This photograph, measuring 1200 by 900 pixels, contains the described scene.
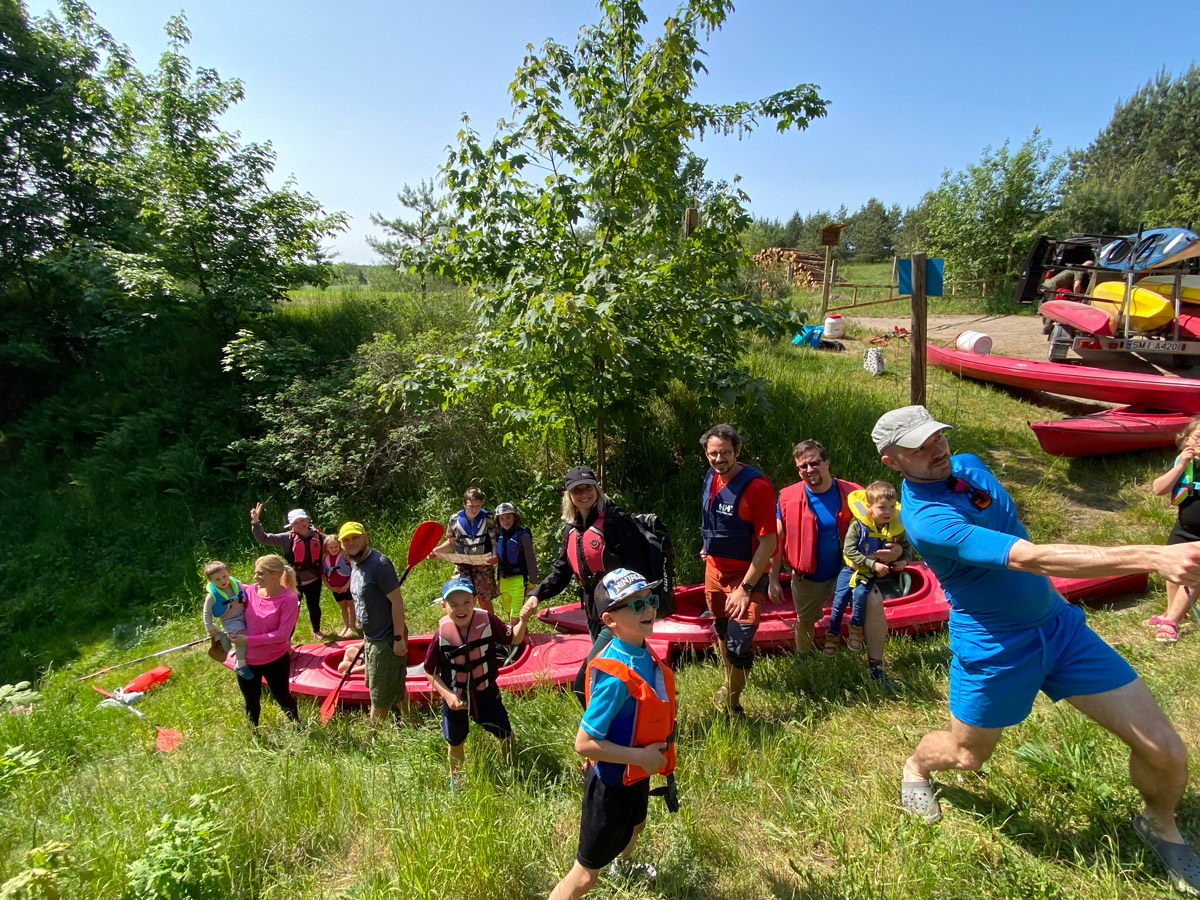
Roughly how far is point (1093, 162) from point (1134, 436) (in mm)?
44972

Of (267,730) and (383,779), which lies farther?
(267,730)

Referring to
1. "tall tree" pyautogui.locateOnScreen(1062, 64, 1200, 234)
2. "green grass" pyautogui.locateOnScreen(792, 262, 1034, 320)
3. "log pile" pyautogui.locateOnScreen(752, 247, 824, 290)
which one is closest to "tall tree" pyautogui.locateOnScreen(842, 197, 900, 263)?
"tall tree" pyautogui.locateOnScreen(1062, 64, 1200, 234)

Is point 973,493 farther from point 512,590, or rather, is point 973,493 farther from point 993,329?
point 993,329

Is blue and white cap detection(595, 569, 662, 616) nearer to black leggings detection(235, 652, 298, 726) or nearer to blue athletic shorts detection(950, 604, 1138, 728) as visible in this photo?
blue athletic shorts detection(950, 604, 1138, 728)

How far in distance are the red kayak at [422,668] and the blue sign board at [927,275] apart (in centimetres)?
467

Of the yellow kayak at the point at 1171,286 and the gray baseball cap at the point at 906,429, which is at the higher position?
the gray baseball cap at the point at 906,429

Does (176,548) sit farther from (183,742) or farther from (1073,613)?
(1073,613)

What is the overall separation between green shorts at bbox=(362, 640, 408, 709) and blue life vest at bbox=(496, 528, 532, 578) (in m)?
1.30

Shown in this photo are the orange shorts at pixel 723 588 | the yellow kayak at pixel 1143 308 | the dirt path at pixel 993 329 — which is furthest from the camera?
the dirt path at pixel 993 329

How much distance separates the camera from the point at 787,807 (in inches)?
107

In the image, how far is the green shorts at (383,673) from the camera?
161 inches

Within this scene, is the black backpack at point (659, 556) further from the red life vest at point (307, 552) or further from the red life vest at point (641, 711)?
the red life vest at point (307, 552)

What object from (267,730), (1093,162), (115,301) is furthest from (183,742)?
(1093,162)

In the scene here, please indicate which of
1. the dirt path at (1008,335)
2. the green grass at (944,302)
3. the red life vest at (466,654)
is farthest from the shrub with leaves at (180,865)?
the green grass at (944,302)
